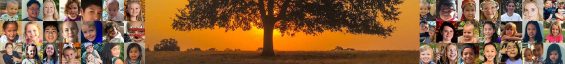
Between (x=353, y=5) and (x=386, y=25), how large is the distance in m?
0.29

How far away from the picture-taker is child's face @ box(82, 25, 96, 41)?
6.61 metres

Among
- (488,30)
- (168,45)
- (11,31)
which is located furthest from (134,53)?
(488,30)

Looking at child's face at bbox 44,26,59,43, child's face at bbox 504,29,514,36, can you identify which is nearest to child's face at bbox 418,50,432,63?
child's face at bbox 504,29,514,36

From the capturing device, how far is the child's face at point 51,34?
6.62 m

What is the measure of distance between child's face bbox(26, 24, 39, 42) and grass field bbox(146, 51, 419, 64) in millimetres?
812

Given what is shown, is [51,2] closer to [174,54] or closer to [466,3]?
[174,54]

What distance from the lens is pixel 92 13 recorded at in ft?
21.6

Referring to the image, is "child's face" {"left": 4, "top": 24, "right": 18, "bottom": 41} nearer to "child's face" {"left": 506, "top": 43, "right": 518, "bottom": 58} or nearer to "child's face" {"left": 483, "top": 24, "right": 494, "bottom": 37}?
"child's face" {"left": 483, "top": 24, "right": 494, "bottom": 37}

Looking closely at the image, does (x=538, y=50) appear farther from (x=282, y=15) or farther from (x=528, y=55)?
(x=282, y=15)

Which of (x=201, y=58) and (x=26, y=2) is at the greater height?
(x=26, y=2)

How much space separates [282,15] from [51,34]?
1682 mm

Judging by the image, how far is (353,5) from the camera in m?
6.83

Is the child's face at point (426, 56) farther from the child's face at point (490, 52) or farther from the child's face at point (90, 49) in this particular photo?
the child's face at point (90, 49)

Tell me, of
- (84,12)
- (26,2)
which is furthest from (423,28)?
(26,2)
